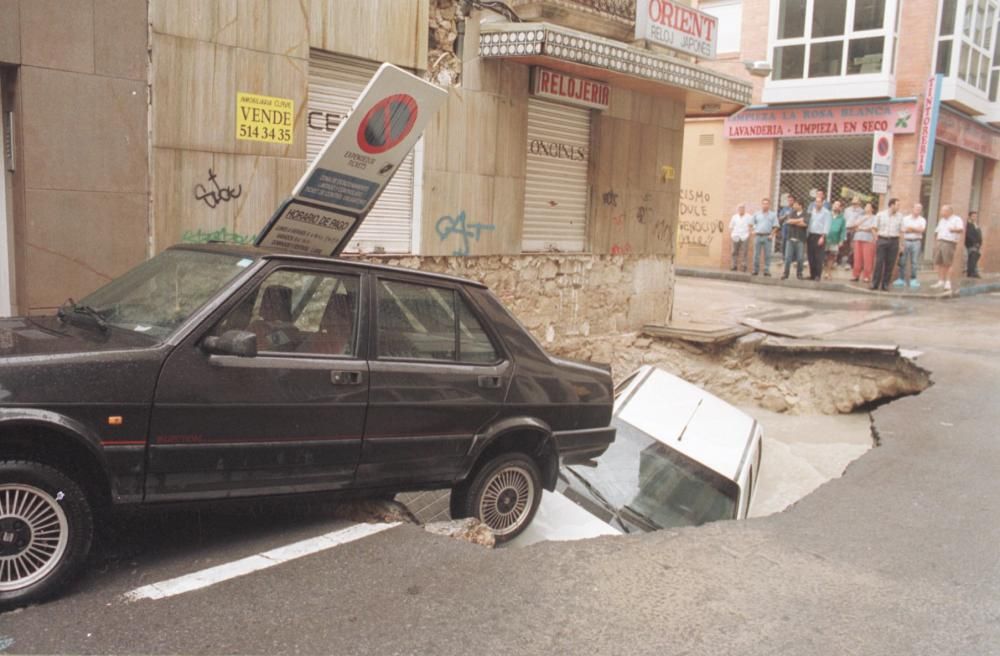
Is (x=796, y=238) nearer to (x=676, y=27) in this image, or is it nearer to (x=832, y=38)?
(x=832, y=38)

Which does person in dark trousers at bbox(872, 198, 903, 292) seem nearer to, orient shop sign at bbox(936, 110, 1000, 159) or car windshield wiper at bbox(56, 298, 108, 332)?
orient shop sign at bbox(936, 110, 1000, 159)

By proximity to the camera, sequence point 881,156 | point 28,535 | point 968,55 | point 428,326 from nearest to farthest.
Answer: point 28,535
point 428,326
point 881,156
point 968,55

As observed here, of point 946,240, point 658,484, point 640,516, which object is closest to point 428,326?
point 640,516

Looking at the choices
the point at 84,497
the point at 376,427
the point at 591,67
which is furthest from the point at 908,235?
the point at 84,497

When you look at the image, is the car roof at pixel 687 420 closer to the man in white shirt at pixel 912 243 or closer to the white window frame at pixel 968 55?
the man in white shirt at pixel 912 243

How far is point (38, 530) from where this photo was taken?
370 cm

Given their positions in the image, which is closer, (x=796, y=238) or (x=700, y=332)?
(x=700, y=332)

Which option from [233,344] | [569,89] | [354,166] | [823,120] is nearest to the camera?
[233,344]

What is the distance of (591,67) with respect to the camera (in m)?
10.4

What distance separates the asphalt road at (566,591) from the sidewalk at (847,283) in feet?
46.2

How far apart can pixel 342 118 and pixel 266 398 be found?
518 centimetres

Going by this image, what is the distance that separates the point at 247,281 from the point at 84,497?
1222 mm

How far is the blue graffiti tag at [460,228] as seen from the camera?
9773 mm

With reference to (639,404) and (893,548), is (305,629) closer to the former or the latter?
(893,548)
